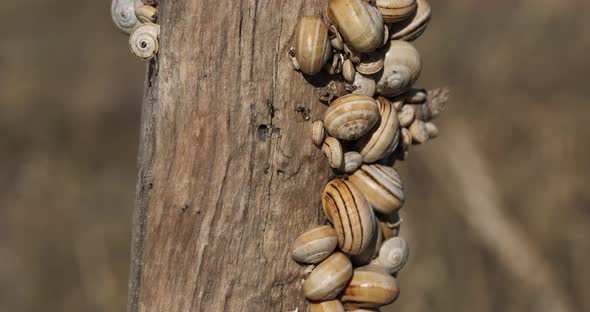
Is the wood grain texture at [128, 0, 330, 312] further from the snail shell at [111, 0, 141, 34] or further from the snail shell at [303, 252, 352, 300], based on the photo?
the snail shell at [111, 0, 141, 34]

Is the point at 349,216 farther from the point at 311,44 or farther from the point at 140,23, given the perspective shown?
the point at 140,23

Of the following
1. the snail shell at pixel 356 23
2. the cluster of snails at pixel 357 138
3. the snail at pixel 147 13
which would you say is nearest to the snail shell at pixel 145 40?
the snail at pixel 147 13

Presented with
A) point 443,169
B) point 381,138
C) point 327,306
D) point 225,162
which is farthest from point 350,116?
point 443,169

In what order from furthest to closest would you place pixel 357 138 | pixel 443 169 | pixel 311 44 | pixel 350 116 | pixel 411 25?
1. pixel 443 169
2. pixel 411 25
3. pixel 357 138
4. pixel 350 116
5. pixel 311 44

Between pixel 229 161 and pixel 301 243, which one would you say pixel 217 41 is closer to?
pixel 229 161

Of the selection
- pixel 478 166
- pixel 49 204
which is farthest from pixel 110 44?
pixel 478 166
